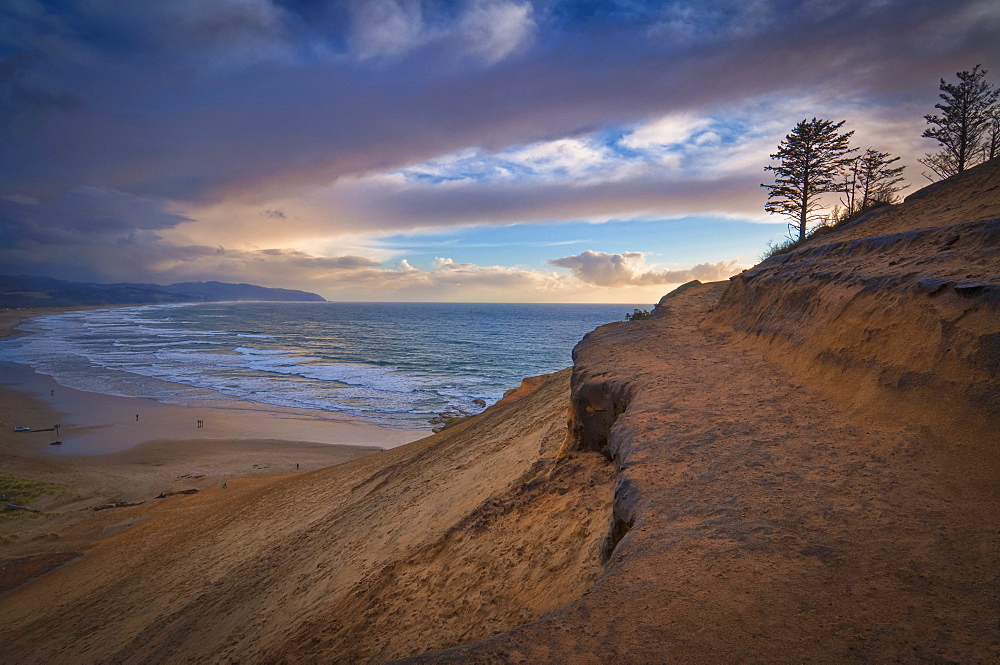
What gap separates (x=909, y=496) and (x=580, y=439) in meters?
4.00

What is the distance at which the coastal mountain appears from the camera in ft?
8.31

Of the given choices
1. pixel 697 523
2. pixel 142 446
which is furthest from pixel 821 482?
pixel 142 446

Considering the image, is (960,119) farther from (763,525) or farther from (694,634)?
(694,634)

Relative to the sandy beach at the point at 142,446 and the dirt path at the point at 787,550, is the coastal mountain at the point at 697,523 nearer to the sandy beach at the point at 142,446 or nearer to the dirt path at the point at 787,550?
the dirt path at the point at 787,550

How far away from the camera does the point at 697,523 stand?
350cm

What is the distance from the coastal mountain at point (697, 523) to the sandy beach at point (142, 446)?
6.51 meters

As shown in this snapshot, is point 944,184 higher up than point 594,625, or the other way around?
point 944,184

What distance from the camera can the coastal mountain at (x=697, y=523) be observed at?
2.53 metres

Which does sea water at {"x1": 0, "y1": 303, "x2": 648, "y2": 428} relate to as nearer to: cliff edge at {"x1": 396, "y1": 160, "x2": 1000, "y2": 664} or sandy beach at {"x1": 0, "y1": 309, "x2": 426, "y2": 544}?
sandy beach at {"x1": 0, "y1": 309, "x2": 426, "y2": 544}

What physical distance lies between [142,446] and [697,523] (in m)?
27.8

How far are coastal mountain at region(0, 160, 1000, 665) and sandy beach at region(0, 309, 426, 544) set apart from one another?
21.3 ft

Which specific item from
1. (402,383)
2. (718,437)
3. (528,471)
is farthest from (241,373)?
(718,437)

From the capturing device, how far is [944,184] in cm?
974

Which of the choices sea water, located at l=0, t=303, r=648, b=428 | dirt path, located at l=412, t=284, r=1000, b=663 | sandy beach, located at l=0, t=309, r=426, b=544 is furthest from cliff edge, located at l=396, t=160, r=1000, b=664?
sea water, located at l=0, t=303, r=648, b=428
